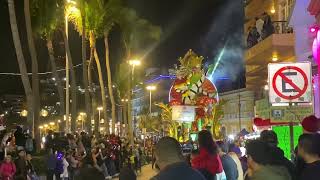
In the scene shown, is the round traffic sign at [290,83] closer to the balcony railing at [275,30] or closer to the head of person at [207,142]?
the head of person at [207,142]

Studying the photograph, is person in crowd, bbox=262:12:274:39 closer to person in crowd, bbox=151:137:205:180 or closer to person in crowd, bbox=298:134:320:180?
person in crowd, bbox=298:134:320:180

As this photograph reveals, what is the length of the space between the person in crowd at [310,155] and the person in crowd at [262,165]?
0.76 ft

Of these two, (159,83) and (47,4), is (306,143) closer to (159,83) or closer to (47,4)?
(47,4)

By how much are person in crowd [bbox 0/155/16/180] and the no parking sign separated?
34.9 ft

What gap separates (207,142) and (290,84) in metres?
1.53

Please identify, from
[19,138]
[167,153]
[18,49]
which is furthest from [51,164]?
[167,153]

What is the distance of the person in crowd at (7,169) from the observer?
55.3ft

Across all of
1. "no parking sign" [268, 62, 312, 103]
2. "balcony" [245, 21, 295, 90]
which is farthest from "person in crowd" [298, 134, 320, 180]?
"balcony" [245, 21, 295, 90]

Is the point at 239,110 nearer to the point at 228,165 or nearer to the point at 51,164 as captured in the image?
the point at 51,164

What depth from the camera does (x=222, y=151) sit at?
9.57 metres

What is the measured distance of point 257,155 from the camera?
5582 millimetres

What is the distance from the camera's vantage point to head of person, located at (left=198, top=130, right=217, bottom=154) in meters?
7.93

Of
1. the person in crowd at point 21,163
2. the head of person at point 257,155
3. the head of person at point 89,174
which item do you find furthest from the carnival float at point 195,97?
the head of person at point 89,174

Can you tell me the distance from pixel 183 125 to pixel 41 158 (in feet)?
31.0
